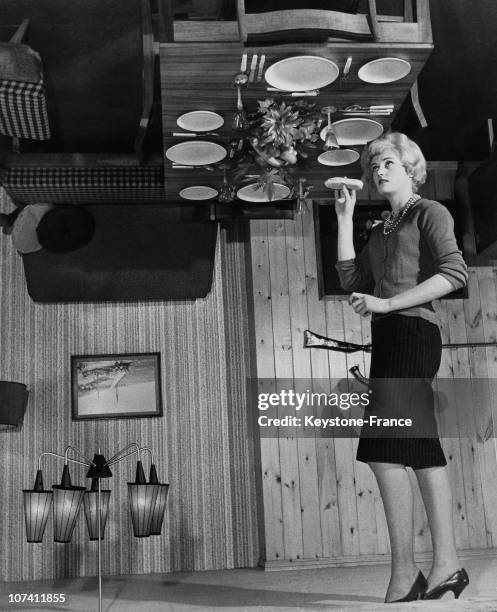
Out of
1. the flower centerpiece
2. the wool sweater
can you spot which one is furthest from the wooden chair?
the wool sweater

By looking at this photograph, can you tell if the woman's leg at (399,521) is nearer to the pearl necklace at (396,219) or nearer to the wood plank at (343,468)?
the pearl necklace at (396,219)

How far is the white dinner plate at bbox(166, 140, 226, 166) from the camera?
13.0ft

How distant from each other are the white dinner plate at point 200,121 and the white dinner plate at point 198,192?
73cm

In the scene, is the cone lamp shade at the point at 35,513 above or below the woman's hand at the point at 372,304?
below

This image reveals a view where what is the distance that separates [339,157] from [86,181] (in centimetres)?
171

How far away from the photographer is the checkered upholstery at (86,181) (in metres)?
4.82

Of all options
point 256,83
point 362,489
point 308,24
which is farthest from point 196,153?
point 362,489

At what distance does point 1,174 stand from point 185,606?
289 centimetres

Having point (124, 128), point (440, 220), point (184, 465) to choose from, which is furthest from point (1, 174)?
point (440, 220)

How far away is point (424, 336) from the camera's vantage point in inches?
90.9

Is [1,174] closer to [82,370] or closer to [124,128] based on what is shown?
[124,128]

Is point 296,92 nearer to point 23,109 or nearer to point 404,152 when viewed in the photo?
point 404,152

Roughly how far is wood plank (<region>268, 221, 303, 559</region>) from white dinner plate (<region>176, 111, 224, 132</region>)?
1530 millimetres

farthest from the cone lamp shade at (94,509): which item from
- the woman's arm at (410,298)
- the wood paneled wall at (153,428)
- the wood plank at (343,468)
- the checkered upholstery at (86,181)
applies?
the woman's arm at (410,298)
